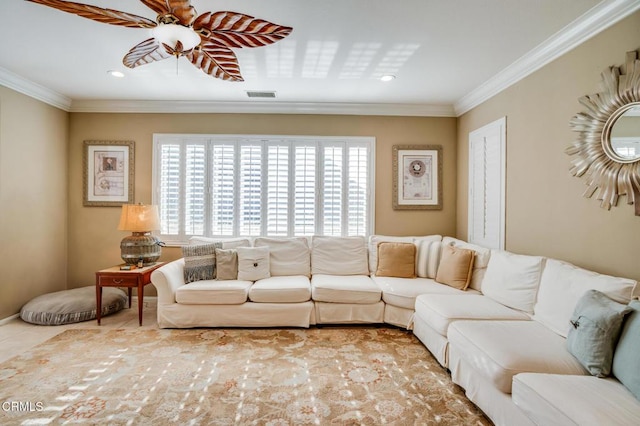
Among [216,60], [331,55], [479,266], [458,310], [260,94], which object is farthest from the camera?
[260,94]

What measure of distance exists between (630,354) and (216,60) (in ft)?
9.62

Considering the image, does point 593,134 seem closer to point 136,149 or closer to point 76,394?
point 76,394

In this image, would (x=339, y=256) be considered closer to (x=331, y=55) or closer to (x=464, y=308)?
(x=464, y=308)

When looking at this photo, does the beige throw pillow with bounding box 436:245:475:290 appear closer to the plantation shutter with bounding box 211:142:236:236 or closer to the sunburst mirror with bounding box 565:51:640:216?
the sunburst mirror with bounding box 565:51:640:216

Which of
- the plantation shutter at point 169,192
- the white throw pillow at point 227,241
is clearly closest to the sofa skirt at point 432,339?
the white throw pillow at point 227,241

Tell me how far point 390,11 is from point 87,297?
419cm

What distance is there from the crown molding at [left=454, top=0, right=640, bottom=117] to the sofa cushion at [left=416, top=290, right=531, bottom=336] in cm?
213

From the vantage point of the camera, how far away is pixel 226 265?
3615mm

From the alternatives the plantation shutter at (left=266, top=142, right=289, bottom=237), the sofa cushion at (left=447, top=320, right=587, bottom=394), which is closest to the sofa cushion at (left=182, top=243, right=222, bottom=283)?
the plantation shutter at (left=266, top=142, right=289, bottom=237)

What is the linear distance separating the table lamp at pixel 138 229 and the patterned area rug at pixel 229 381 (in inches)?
32.3

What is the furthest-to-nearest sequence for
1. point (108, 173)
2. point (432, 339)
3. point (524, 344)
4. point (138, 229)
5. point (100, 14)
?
point (108, 173) → point (138, 229) → point (432, 339) → point (524, 344) → point (100, 14)

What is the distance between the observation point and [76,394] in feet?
6.98

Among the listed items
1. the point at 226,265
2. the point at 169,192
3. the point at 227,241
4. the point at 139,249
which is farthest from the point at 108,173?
the point at 226,265

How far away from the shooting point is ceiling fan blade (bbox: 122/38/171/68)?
2.01m
